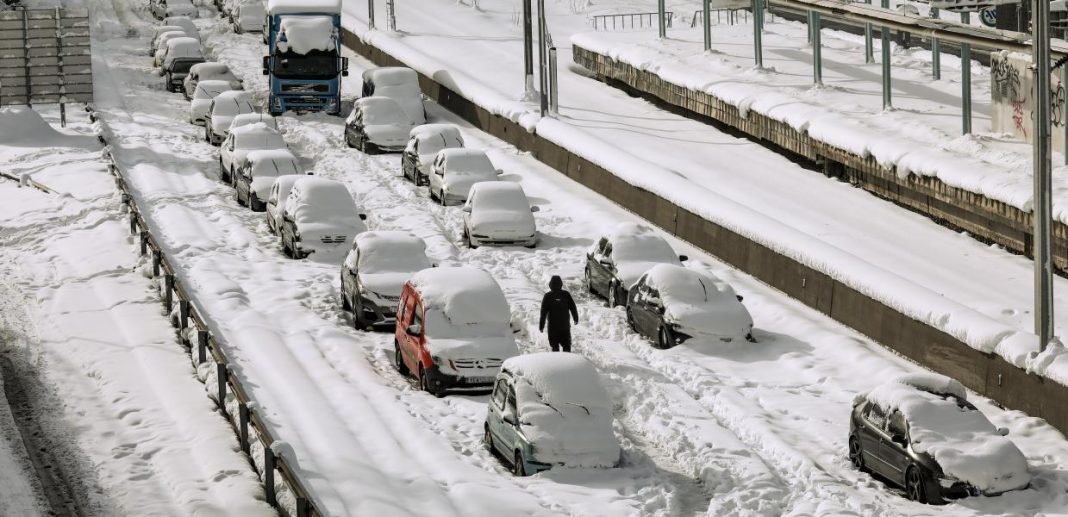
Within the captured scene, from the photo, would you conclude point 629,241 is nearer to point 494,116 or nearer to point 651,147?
point 651,147

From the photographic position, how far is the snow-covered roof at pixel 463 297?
24.0 m

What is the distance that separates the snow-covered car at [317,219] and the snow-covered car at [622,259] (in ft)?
17.8

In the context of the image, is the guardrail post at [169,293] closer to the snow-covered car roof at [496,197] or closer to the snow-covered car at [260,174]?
the snow-covered car roof at [496,197]

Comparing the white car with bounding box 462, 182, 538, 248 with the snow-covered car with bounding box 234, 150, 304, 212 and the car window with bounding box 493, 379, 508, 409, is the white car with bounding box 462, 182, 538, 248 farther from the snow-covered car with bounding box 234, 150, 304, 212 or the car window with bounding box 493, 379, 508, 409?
the car window with bounding box 493, 379, 508, 409

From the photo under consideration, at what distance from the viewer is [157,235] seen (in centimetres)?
3347

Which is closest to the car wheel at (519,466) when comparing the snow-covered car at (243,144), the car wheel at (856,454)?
the car wheel at (856,454)

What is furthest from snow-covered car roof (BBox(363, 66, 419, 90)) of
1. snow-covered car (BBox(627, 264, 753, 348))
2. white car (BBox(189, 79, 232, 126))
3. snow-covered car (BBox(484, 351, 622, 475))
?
snow-covered car (BBox(484, 351, 622, 475))

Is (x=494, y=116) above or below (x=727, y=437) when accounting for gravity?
above

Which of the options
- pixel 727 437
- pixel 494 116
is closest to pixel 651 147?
pixel 494 116

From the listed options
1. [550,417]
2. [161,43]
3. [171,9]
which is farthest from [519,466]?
[171,9]

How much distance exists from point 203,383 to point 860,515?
384 inches

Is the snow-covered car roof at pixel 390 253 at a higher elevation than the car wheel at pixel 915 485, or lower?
higher

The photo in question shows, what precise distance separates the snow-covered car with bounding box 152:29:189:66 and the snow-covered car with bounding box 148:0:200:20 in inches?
634

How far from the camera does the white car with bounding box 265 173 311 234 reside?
110 ft
